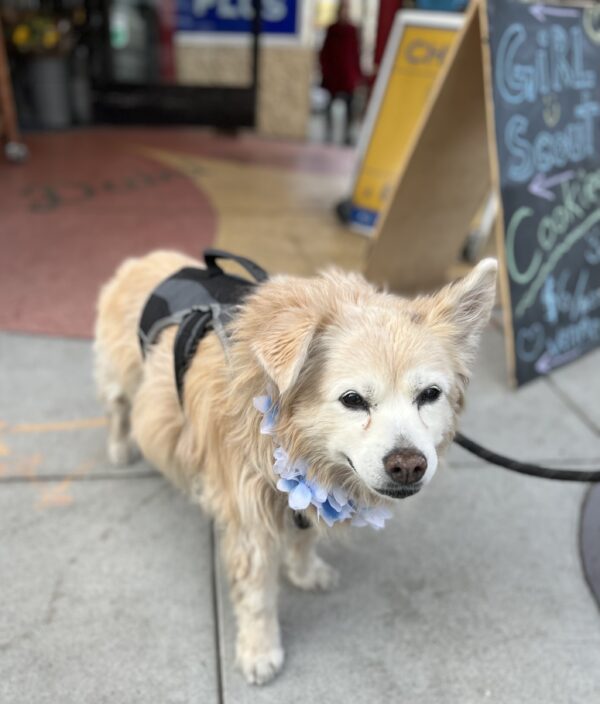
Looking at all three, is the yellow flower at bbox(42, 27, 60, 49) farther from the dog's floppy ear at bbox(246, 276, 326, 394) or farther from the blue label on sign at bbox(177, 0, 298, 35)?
the dog's floppy ear at bbox(246, 276, 326, 394)

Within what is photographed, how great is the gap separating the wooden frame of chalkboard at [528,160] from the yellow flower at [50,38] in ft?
20.5

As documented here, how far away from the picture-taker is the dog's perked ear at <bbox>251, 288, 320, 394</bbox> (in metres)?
1.71

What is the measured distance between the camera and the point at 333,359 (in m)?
1.87

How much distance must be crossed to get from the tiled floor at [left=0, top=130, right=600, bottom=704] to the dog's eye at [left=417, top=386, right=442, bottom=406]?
117cm

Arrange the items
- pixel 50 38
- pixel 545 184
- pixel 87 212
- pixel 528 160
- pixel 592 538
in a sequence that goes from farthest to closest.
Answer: pixel 50 38 → pixel 87 212 → pixel 545 184 → pixel 528 160 → pixel 592 538

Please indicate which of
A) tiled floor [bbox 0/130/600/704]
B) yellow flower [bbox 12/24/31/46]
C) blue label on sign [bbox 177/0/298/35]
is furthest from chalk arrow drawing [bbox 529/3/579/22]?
yellow flower [bbox 12/24/31/46]

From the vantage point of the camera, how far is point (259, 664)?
236cm

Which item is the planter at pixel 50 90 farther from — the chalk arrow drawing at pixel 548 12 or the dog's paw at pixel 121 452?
the dog's paw at pixel 121 452

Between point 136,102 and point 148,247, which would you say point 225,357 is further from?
point 136,102

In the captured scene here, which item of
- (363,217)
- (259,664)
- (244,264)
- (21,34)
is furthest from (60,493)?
(21,34)

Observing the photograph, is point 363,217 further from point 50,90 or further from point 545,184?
point 50,90

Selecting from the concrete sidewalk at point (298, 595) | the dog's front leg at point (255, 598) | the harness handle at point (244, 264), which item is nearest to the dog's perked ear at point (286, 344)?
the harness handle at point (244, 264)

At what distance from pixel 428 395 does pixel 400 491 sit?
11.8 inches

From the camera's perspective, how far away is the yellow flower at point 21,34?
835cm
